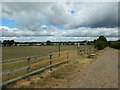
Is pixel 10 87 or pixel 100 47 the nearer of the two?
pixel 10 87

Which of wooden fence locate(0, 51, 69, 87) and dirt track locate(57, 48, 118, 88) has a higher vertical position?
wooden fence locate(0, 51, 69, 87)

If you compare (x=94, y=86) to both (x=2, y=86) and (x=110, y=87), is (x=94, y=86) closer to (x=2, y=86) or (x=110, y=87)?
(x=110, y=87)

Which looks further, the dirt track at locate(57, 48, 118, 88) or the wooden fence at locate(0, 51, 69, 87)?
the dirt track at locate(57, 48, 118, 88)

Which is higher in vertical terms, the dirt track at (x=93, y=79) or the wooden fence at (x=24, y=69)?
the wooden fence at (x=24, y=69)

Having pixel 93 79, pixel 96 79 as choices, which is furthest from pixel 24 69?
pixel 96 79

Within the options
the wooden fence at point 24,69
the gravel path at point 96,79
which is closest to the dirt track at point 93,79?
the gravel path at point 96,79

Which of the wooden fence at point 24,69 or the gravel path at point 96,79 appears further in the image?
the gravel path at point 96,79

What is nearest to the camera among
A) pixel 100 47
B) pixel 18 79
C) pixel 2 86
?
pixel 2 86

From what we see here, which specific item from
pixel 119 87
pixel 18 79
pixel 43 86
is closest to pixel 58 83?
pixel 43 86

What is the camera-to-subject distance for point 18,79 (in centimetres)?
1021

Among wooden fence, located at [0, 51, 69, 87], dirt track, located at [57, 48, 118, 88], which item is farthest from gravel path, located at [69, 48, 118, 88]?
wooden fence, located at [0, 51, 69, 87]

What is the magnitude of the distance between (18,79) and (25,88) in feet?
4.19

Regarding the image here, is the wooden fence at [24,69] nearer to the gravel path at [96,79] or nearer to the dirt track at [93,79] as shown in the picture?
the dirt track at [93,79]

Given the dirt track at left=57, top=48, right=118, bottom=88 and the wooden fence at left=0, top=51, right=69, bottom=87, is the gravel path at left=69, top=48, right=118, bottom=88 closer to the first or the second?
the dirt track at left=57, top=48, right=118, bottom=88
